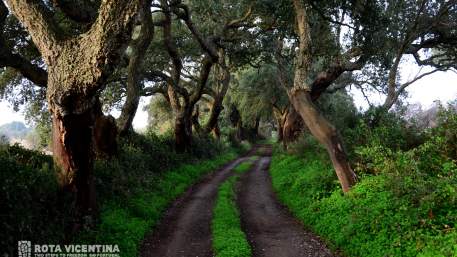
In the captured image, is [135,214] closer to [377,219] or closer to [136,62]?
[136,62]

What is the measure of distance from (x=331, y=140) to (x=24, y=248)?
990 centimetres

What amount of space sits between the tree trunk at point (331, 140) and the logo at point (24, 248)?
31.8 feet

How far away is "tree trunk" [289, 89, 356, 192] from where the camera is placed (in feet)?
44.0

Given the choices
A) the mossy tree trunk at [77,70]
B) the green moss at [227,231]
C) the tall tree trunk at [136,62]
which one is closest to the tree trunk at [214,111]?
the tall tree trunk at [136,62]

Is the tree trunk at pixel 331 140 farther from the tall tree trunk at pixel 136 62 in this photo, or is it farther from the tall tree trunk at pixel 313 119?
the tall tree trunk at pixel 136 62

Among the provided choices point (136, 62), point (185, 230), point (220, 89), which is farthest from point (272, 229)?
point (220, 89)

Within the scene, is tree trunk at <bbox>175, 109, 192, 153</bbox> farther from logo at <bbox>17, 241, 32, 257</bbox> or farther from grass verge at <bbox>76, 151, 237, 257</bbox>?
logo at <bbox>17, 241, 32, 257</bbox>

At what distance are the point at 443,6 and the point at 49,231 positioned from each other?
73.0ft

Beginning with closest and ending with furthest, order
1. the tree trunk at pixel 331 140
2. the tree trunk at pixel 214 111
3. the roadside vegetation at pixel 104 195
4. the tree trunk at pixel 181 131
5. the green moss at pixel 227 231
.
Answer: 1. the roadside vegetation at pixel 104 195
2. the green moss at pixel 227 231
3. the tree trunk at pixel 331 140
4. the tree trunk at pixel 181 131
5. the tree trunk at pixel 214 111

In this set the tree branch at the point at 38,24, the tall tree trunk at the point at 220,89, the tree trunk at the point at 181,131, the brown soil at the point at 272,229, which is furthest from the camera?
the tall tree trunk at the point at 220,89

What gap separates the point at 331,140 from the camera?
538 inches

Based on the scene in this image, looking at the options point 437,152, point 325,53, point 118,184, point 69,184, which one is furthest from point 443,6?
point 69,184

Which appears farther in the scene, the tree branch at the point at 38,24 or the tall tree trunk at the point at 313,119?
the tall tree trunk at the point at 313,119

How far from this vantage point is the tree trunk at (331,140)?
1340 cm
